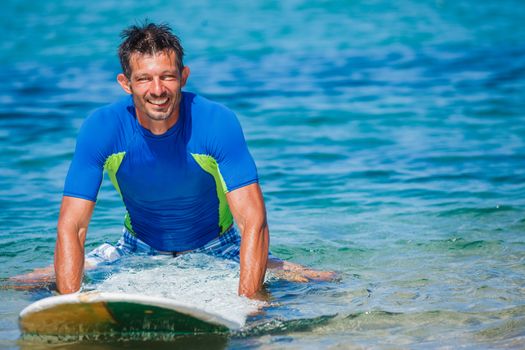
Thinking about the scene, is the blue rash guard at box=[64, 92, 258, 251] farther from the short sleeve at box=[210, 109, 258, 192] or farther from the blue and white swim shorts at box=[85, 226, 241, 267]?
the blue and white swim shorts at box=[85, 226, 241, 267]

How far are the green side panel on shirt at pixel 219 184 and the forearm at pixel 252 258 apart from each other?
0.30m

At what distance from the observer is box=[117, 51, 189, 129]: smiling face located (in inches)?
194

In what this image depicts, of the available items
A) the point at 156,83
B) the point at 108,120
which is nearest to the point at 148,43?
the point at 156,83

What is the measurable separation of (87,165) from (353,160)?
512 centimetres

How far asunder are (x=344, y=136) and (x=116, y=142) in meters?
5.92

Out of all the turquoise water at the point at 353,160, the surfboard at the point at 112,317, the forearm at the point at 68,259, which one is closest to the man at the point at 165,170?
the forearm at the point at 68,259

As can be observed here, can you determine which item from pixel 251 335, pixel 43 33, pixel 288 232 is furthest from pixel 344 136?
pixel 43 33

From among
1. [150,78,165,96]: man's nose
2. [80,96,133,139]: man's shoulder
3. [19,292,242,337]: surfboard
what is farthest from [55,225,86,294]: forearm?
[150,78,165,96]: man's nose

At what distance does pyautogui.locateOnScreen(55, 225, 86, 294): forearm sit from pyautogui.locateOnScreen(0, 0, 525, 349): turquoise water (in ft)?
1.24

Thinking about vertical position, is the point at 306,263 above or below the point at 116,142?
below

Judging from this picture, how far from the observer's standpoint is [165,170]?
17.5 feet

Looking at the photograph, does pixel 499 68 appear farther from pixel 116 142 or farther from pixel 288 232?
pixel 116 142

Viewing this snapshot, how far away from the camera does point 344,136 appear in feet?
35.6

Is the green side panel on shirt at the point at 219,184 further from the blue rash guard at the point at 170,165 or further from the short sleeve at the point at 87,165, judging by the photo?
the short sleeve at the point at 87,165
